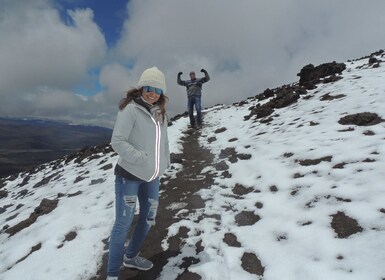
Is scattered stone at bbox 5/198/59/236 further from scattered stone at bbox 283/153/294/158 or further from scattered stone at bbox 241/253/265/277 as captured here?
scattered stone at bbox 283/153/294/158

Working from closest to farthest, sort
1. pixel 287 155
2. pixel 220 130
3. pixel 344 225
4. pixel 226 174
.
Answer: pixel 344 225 → pixel 287 155 → pixel 226 174 → pixel 220 130

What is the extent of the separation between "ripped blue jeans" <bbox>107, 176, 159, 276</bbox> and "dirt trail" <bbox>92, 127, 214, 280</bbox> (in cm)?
78

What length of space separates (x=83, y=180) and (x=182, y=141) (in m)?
5.53

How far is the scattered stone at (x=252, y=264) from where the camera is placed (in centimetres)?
512

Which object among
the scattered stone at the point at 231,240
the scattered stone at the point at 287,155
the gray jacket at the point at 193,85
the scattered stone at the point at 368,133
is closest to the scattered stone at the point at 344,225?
the scattered stone at the point at 231,240

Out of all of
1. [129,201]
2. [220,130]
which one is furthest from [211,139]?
[129,201]

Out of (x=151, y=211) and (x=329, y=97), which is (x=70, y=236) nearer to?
(x=151, y=211)

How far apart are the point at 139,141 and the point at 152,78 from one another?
0.98 meters

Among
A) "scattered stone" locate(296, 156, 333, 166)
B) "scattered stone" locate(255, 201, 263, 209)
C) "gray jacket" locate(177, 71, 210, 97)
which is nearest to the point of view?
"scattered stone" locate(255, 201, 263, 209)

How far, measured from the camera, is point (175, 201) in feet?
28.5

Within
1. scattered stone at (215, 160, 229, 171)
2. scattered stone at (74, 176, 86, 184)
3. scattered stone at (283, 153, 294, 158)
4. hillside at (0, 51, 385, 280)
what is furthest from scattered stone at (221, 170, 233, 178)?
scattered stone at (74, 176, 86, 184)

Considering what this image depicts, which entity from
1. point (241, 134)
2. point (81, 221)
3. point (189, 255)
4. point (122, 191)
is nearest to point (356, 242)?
point (189, 255)

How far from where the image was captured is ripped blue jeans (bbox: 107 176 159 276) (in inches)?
189

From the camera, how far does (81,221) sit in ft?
26.9
